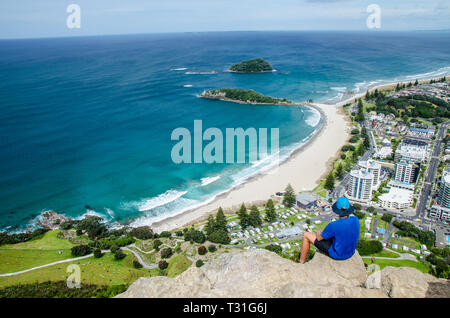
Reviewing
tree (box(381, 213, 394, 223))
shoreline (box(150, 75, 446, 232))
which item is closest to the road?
tree (box(381, 213, 394, 223))

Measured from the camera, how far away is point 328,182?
149 ft

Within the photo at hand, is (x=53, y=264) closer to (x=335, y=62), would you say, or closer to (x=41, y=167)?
(x=41, y=167)

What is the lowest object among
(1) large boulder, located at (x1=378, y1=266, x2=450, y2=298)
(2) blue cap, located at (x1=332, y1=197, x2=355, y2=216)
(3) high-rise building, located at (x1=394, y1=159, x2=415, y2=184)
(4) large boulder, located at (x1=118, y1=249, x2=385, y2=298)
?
(3) high-rise building, located at (x1=394, y1=159, x2=415, y2=184)

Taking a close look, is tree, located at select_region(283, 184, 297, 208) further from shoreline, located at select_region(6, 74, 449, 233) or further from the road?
the road

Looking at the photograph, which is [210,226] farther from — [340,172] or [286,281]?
[286,281]

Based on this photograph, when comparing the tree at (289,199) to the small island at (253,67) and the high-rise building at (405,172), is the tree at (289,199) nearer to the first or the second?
the high-rise building at (405,172)

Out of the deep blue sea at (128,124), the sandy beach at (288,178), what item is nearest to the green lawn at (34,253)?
the deep blue sea at (128,124)

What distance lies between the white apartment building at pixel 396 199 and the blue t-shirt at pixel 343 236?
124ft

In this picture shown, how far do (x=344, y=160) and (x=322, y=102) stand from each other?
4203 cm

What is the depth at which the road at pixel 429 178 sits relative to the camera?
133 feet

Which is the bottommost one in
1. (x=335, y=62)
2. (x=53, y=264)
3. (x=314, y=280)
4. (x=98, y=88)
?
(x=53, y=264)

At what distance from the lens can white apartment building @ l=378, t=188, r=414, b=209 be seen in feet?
133

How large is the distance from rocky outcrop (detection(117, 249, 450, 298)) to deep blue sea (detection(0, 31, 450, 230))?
1244 inches
